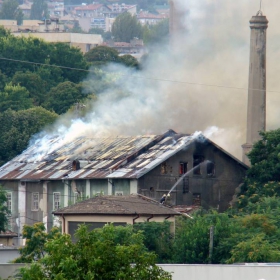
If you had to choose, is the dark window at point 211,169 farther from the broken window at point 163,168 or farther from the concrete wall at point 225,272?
the concrete wall at point 225,272

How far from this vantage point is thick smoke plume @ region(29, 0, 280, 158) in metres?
78.4

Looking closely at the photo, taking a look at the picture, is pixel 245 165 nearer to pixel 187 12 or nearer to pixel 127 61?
pixel 187 12

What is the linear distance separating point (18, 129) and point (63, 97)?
79.4 ft

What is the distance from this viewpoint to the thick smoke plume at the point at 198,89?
257 feet

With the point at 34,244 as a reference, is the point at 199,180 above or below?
above

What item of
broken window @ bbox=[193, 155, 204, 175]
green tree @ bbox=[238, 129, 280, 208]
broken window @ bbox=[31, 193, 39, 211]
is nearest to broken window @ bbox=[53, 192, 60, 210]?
broken window @ bbox=[31, 193, 39, 211]

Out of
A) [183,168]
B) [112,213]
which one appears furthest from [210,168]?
[112,213]

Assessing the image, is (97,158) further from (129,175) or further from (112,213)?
(112,213)

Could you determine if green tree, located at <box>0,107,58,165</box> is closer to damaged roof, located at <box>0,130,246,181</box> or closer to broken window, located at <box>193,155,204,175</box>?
damaged roof, located at <box>0,130,246,181</box>

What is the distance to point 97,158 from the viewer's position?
69.6 m

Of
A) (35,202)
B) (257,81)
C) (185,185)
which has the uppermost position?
(257,81)

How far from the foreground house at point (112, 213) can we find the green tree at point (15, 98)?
4806 centimetres

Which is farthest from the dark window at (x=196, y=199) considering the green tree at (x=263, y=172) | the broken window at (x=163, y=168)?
the broken window at (x=163, y=168)

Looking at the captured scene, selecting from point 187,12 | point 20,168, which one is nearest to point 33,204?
point 20,168
